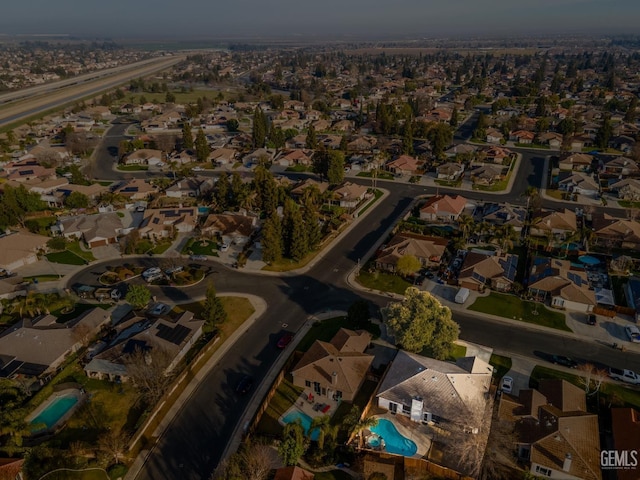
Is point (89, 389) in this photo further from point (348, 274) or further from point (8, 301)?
point (348, 274)

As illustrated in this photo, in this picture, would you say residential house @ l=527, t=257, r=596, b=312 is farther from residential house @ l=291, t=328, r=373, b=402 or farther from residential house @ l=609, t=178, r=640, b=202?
residential house @ l=609, t=178, r=640, b=202

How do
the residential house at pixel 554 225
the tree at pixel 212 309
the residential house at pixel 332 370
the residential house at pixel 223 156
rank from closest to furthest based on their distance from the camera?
the residential house at pixel 332 370 < the tree at pixel 212 309 < the residential house at pixel 554 225 < the residential house at pixel 223 156

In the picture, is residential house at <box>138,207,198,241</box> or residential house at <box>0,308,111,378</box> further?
residential house at <box>138,207,198,241</box>

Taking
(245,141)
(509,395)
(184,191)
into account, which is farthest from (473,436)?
(245,141)

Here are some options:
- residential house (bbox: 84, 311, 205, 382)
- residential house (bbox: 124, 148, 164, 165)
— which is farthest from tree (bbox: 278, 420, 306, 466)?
residential house (bbox: 124, 148, 164, 165)

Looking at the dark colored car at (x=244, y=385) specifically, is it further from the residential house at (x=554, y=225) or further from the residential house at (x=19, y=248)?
the residential house at (x=554, y=225)

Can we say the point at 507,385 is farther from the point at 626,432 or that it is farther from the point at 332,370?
the point at 332,370

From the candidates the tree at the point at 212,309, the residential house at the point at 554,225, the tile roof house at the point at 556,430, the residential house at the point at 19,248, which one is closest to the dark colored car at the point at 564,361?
the tile roof house at the point at 556,430

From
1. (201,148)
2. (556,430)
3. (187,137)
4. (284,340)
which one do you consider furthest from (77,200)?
(556,430)
